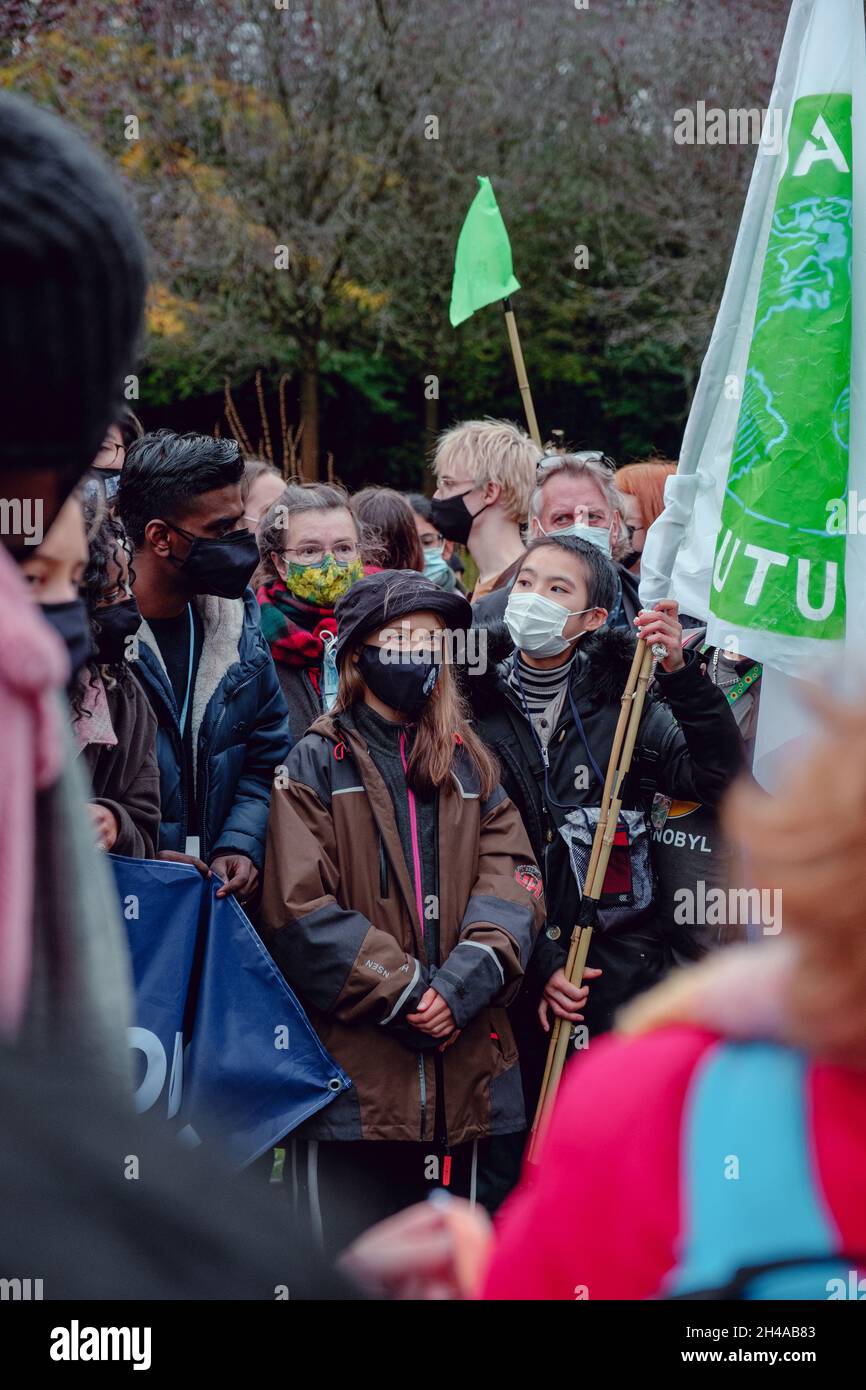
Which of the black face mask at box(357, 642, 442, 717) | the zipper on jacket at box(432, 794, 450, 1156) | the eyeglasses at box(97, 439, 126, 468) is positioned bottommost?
the zipper on jacket at box(432, 794, 450, 1156)

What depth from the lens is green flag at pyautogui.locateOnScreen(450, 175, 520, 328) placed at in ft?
19.5

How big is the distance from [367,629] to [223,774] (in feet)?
1.96

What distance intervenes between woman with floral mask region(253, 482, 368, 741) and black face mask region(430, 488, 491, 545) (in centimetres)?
98

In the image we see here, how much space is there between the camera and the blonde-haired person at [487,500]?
227 inches

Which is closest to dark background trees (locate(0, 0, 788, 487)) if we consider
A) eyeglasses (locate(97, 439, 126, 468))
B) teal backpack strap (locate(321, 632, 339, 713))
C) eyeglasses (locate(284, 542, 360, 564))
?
eyeglasses (locate(284, 542, 360, 564))

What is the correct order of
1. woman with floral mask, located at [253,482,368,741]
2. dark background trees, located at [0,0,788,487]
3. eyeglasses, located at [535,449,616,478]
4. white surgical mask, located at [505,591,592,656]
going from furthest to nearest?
dark background trees, located at [0,0,788,487] < eyeglasses, located at [535,449,616,478] < woman with floral mask, located at [253,482,368,741] < white surgical mask, located at [505,591,592,656]

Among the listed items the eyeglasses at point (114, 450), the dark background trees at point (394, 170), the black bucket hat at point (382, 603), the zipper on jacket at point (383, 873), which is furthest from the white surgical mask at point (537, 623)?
the dark background trees at point (394, 170)

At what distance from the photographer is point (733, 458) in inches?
150

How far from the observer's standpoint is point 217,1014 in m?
3.53

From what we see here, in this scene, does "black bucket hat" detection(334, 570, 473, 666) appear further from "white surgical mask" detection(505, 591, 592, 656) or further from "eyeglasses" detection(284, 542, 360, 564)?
"eyeglasses" detection(284, 542, 360, 564)

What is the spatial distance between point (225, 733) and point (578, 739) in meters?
1.12

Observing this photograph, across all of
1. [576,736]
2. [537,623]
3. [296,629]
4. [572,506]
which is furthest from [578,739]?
[572,506]

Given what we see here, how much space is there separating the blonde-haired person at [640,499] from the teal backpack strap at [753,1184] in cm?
470
